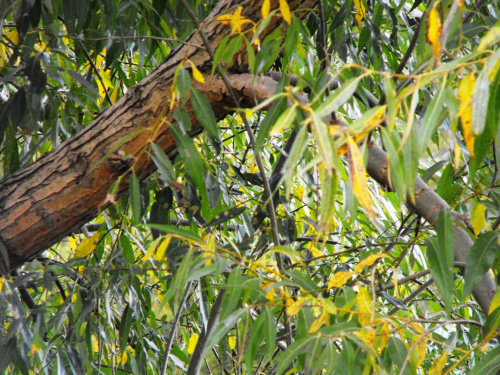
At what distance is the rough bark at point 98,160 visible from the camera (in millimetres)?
949

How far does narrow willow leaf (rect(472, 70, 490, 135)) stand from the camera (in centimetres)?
38

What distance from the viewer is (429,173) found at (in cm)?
96

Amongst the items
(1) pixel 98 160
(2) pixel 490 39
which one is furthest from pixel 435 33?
(1) pixel 98 160

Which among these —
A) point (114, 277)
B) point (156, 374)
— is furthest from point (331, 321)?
point (156, 374)

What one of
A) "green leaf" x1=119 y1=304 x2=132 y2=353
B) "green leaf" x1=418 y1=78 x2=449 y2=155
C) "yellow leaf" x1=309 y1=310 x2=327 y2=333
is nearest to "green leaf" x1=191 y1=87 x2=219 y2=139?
"yellow leaf" x1=309 y1=310 x2=327 y2=333

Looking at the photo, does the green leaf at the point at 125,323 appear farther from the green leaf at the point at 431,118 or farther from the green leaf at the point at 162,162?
the green leaf at the point at 431,118

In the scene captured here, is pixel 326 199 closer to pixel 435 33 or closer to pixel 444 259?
pixel 435 33

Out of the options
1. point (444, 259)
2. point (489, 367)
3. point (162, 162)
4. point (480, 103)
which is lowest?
point (489, 367)

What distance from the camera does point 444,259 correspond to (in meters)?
0.67

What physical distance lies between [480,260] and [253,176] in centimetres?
50

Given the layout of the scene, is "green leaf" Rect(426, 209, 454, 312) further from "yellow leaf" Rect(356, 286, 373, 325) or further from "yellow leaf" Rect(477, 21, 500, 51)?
"yellow leaf" Rect(477, 21, 500, 51)

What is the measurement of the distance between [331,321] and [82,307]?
0.50 meters

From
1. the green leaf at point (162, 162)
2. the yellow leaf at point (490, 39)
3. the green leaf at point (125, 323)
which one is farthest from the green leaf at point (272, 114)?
the green leaf at point (125, 323)

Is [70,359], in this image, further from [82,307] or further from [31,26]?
[31,26]
